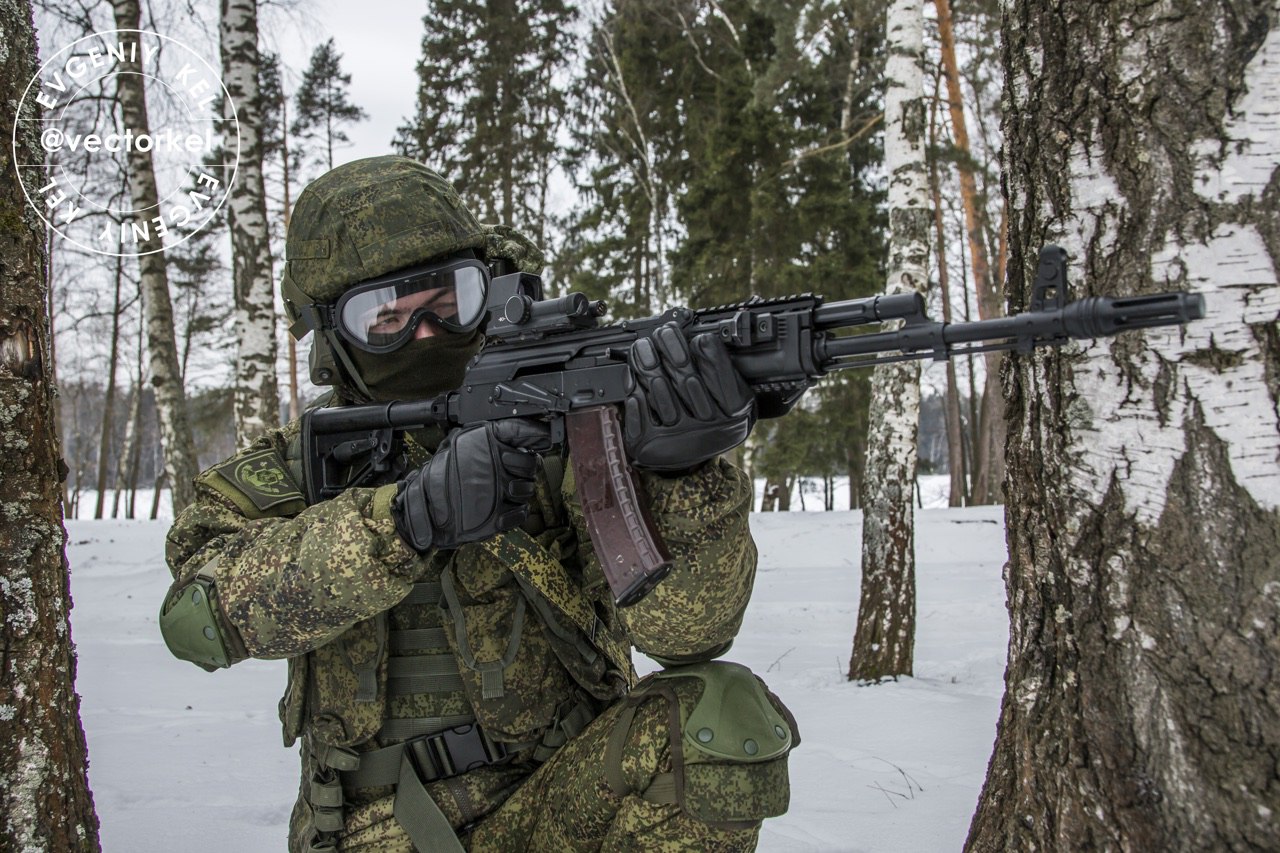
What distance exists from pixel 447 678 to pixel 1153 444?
1.90m

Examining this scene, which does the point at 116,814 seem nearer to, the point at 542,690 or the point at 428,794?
the point at 428,794

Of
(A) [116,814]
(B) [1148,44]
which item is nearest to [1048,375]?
(B) [1148,44]

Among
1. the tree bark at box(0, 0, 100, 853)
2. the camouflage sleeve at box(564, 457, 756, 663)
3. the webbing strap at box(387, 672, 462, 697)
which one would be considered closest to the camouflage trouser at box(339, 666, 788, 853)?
the camouflage sleeve at box(564, 457, 756, 663)

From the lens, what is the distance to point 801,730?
402cm

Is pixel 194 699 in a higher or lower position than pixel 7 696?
lower

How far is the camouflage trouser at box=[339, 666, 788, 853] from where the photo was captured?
6.93 ft

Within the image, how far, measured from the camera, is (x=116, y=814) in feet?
10.4

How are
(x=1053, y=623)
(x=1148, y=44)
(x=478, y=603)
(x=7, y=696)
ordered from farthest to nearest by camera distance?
(x=478, y=603), (x=7, y=696), (x=1053, y=623), (x=1148, y=44)

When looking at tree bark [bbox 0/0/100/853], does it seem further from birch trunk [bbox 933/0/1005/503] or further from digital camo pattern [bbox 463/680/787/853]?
birch trunk [bbox 933/0/1005/503]

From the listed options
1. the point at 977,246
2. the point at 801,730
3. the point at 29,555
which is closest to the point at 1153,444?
the point at 29,555

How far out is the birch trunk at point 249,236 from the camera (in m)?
8.12

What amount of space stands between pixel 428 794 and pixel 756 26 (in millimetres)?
16495

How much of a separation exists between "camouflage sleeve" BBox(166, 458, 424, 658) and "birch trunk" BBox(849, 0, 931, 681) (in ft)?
12.2

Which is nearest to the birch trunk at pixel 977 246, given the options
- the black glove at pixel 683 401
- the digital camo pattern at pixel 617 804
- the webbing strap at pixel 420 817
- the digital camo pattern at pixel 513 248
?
the digital camo pattern at pixel 513 248
